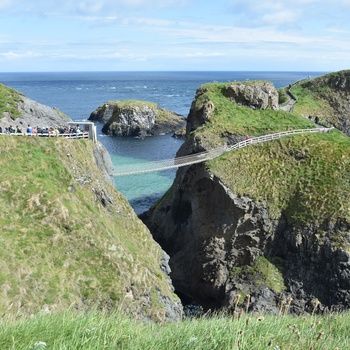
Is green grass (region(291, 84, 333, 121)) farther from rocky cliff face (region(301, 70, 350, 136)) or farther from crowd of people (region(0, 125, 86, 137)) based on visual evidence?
crowd of people (region(0, 125, 86, 137))

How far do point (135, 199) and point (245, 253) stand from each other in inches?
1182

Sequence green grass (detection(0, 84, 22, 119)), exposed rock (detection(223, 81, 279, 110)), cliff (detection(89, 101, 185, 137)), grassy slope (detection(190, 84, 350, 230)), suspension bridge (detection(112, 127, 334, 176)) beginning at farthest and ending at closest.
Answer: cliff (detection(89, 101, 185, 137))
exposed rock (detection(223, 81, 279, 110))
suspension bridge (detection(112, 127, 334, 176))
grassy slope (detection(190, 84, 350, 230))
green grass (detection(0, 84, 22, 119))

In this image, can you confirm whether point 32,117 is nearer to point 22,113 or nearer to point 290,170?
point 22,113

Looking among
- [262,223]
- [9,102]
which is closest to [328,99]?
[262,223]

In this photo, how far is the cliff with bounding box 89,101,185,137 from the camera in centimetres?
12362

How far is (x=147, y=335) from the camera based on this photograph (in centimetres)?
994

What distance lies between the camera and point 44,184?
103 ft

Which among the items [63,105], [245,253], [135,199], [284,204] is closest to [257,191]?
[284,204]

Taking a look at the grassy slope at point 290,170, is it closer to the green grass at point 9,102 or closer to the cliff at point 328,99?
the green grass at point 9,102

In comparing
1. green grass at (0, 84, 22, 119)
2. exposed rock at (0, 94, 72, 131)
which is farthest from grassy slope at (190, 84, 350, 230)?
green grass at (0, 84, 22, 119)

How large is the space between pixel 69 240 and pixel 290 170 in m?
27.8

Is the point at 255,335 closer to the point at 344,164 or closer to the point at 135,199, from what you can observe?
the point at 344,164

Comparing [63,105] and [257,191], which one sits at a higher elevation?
[63,105]

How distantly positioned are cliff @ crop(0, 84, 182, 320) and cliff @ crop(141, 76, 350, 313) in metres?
10.1
